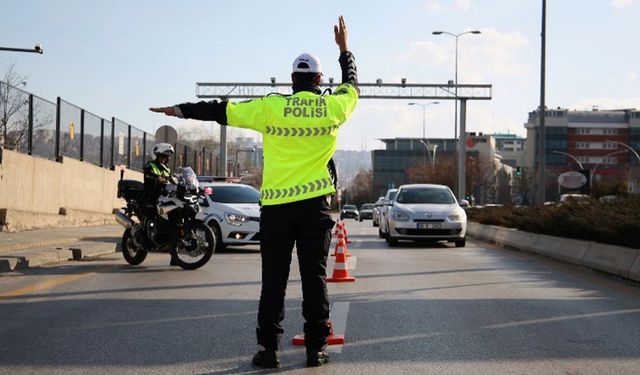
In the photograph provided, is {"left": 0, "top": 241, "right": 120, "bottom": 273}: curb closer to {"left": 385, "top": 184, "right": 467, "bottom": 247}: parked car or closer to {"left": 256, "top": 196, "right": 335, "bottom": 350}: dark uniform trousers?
{"left": 385, "top": 184, "right": 467, "bottom": 247}: parked car

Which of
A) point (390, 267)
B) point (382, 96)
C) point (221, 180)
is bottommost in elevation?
point (390, 267)

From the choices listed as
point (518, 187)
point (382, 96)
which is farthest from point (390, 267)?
point (518, 187)

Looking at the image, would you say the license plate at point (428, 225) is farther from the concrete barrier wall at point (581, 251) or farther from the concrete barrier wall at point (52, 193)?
the concrete barrier wall at point (52, 193)

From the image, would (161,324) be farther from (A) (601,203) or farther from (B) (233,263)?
(A) (601,203)

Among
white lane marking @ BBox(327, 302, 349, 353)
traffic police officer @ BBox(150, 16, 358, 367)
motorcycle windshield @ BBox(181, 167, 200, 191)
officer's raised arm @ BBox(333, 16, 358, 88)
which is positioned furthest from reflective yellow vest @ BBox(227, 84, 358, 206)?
motorcycle windshield @ BBox(181, 167, 200, 191)

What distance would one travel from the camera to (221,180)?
71.5ft

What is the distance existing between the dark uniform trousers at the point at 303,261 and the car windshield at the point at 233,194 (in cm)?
1306

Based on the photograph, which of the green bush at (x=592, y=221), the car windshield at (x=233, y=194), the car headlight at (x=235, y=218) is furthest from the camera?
the car windshield at (x=233, y=194)

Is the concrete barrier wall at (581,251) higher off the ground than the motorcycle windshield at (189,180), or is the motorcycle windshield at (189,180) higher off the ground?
the motorcycle windshield at (189,180)

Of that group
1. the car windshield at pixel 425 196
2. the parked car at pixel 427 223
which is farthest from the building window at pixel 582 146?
the parked car at pixel 427 223

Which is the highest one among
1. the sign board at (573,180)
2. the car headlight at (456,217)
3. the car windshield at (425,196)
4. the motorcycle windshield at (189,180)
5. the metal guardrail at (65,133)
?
the metal guardrail at (65,133)

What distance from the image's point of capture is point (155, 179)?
14.0 m

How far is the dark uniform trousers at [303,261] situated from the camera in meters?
6.33

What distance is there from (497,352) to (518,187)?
10508cm
